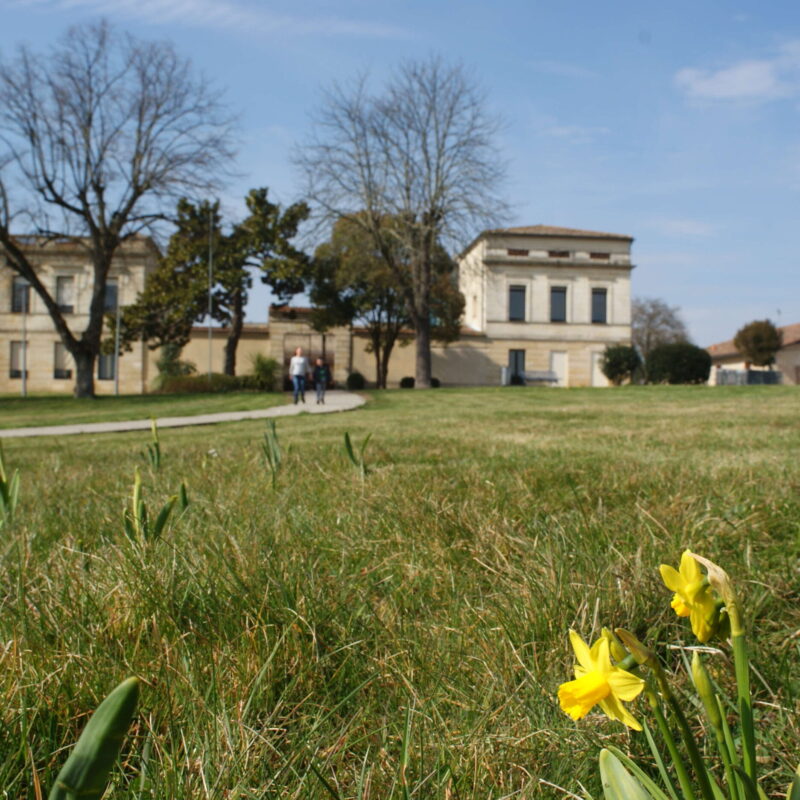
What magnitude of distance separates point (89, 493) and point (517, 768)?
2979 millimetres

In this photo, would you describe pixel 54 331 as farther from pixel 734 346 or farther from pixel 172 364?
pixel 734 346

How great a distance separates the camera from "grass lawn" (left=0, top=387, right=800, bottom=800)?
3.32 feet

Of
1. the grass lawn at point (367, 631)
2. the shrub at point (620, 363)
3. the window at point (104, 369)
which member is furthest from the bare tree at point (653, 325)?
the grass lawn at point (367, 631)

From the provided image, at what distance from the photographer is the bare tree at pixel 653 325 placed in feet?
191

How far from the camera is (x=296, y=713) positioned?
4.02 feet

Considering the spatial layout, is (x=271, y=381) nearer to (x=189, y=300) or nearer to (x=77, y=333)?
(x=189, y=300)

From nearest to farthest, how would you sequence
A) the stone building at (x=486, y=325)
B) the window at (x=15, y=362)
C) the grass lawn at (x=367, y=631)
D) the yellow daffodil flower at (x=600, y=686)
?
1. the yellow daffodil flower at (x=600, y=686)
2. the grass lawn at (x=367, y=631)
3. the stone building at (x=486, y=325)
4. the window at (x=15, y=362)

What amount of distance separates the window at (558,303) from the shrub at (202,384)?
853 inches

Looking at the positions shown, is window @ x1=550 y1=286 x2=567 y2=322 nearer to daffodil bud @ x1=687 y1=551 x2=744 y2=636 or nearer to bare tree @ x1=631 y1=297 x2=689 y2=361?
bare tree @ x1=631 y1=297 x2=689 y2=361

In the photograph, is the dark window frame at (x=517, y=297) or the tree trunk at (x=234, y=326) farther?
the dark window frame at (x=517, y=297)

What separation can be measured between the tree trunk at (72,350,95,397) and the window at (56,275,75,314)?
58.6ft

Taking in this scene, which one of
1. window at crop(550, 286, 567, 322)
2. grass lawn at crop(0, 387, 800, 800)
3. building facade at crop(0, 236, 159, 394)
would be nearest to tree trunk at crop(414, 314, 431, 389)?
window at crop(550, 286, 567, 322)

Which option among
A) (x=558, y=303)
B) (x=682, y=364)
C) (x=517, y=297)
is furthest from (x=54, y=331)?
(x=682, y=364)

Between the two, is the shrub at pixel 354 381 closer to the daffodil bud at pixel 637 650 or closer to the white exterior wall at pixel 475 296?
the white exterior wall at pixel 475 296
